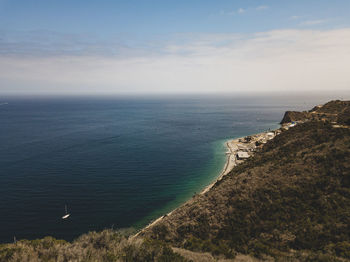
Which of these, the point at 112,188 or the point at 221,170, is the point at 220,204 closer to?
the point at 112,188

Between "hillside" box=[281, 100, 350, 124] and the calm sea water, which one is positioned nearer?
the calm sea water

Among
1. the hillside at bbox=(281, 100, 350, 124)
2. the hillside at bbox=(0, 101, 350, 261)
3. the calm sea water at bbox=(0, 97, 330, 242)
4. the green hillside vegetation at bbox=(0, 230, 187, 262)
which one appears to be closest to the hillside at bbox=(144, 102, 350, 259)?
the hillside at bbox=(0, 101, 350, 261)

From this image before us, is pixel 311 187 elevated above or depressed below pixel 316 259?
above

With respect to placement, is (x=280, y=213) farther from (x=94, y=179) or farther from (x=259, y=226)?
(x=94, y=179)

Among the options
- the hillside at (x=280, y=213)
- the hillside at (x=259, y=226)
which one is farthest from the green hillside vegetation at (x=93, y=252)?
the hillside at (x=280, y=213)

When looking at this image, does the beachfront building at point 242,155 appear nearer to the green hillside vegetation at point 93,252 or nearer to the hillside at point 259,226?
the hillside at point 259,226

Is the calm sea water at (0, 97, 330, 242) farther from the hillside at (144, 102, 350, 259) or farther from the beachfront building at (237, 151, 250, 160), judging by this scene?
the hillside at (144, 102, 350, 259)

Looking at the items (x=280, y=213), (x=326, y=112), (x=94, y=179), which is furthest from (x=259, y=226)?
(x=326, y=112)

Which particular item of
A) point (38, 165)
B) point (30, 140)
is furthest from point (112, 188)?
point (30, 140)
